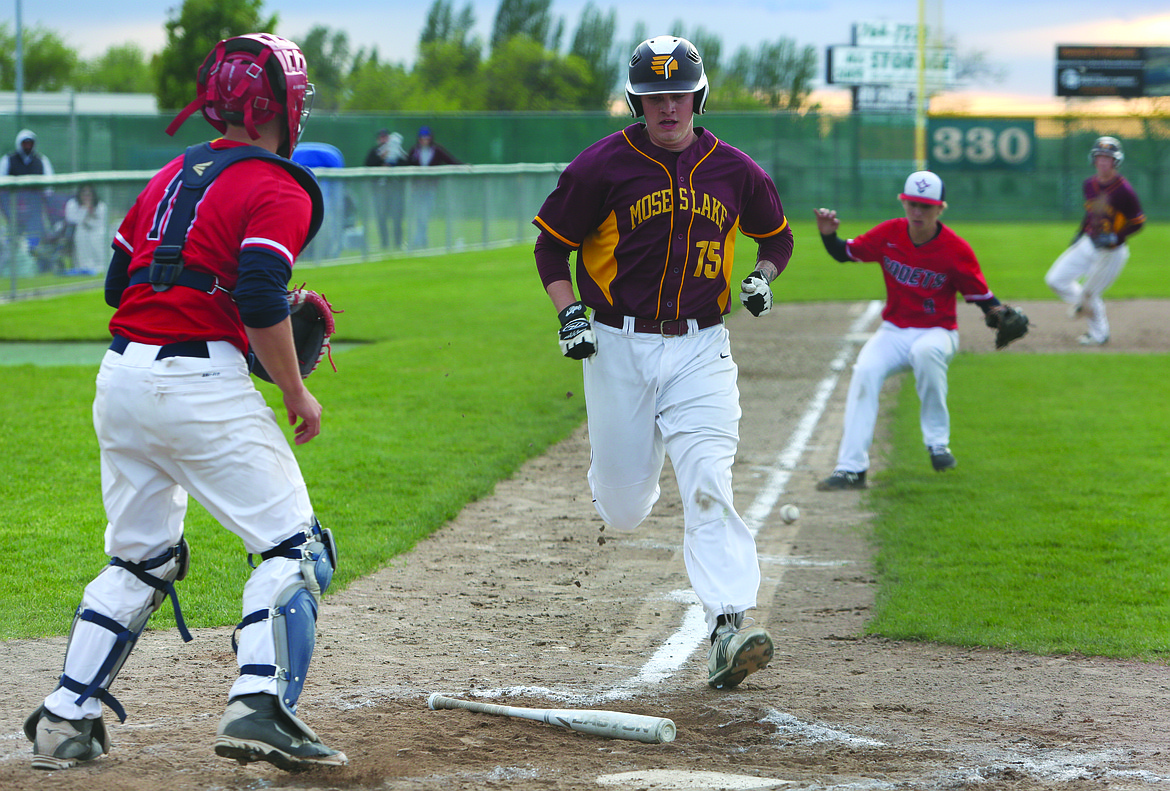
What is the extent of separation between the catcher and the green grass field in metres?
0.38

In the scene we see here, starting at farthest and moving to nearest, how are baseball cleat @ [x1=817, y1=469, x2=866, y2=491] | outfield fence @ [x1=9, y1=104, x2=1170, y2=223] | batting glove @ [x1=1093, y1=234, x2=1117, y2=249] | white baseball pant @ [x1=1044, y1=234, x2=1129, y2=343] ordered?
outfield fence @ [x1=9, y1=104, x2=1170, y2=223]
white baseball pant @ [x1=1044, y1=234, x2=1129, y2=343]
batting glove @ [x1=1093, y1=234, x2=1117, y2=249]
baseball cleat @ [x1=817, y1=469, x2=866, y2=491]

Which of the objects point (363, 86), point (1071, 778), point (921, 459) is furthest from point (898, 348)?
point (363, 86)

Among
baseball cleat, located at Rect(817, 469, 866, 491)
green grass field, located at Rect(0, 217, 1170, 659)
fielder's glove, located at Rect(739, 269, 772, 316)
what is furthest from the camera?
baseball cleat, located at Rect(817, 469, 866, 491)

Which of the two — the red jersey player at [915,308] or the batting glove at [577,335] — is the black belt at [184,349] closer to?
the batting glove at [577,335]

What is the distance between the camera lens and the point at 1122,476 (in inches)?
331

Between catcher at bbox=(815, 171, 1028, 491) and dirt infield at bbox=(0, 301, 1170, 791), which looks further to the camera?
catcher at bbox=(815, 171, 1028, 491)

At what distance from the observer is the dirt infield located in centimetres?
361

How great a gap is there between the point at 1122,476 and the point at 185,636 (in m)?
6.76

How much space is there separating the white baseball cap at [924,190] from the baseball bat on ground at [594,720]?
5.05 m

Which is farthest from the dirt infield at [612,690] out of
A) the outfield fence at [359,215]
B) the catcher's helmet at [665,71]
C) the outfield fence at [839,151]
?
the outfield fence at [839,151]

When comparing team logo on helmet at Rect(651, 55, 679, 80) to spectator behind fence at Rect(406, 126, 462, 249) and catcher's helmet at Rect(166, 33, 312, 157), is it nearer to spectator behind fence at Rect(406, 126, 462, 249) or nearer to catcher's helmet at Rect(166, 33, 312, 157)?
catcher's helmet at Rect(166, 33, 312, 157)

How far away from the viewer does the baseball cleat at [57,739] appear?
11.7 feet

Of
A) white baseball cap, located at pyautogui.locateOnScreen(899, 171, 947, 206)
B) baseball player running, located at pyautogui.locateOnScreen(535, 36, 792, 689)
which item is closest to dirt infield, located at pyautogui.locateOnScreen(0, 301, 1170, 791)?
baseball player running, located at pyautogui.locateOnScreen(535, 36, 792, 689)

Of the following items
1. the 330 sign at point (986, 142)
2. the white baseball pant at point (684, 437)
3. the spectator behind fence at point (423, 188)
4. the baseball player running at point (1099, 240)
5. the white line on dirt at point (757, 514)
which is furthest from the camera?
the 330 sign at point (986, 142)
